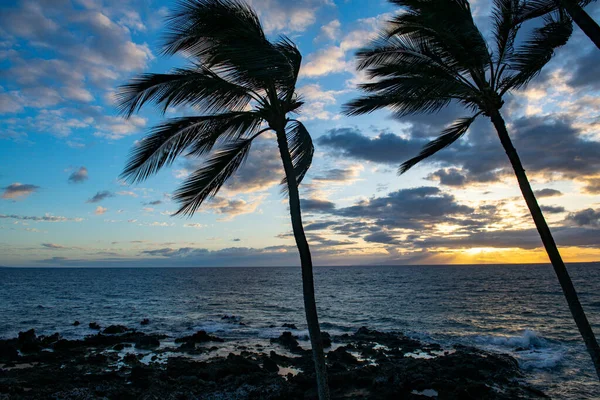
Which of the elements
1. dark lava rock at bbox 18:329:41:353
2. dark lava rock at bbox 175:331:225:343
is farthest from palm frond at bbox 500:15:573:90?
dark lava rock at bbox 18:329:41:353

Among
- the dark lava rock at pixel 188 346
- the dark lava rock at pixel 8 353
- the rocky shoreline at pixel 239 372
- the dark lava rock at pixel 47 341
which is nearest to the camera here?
the rocky shoreline at pixel 239 372

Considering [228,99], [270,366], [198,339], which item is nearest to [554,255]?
[228,99]

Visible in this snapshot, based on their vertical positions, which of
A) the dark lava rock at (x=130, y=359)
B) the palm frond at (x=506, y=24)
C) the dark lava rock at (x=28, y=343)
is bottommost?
the dark lava rock at (x=130, y=359)

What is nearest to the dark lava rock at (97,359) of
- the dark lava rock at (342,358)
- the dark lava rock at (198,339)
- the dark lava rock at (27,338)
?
the dark lava rock at (198,339)

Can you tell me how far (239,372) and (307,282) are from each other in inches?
412

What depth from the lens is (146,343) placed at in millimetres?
21594

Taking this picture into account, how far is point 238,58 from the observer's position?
523cm

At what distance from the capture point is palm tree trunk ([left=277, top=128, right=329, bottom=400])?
5637 mm

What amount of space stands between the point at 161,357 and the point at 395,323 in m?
19.3

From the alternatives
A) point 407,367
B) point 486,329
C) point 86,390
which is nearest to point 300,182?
point 86,390

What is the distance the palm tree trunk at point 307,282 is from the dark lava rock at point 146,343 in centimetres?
1848

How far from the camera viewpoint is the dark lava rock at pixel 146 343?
2123cm

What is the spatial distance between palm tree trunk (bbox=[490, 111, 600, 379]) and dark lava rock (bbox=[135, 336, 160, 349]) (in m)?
20.4

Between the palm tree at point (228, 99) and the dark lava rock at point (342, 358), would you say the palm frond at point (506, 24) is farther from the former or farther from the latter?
the dark lava rock at point (342, 358)
